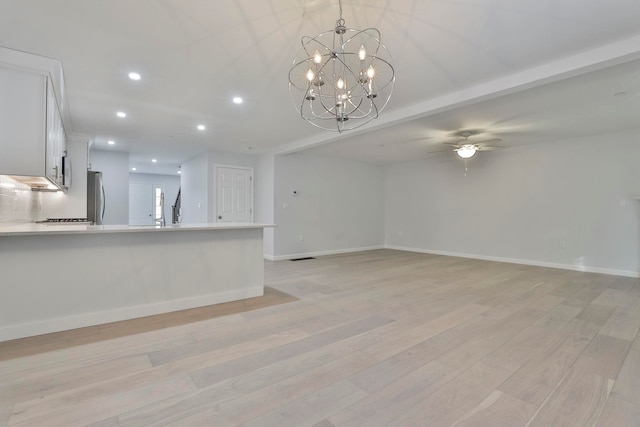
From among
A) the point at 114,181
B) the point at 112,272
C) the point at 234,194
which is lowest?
the point at 112,272

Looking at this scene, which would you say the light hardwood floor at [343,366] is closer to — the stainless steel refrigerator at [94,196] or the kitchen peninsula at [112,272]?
the kitchen peninsula at [112,272]

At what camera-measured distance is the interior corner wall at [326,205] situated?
668 centimetres

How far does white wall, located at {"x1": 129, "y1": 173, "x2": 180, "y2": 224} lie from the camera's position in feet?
33.1

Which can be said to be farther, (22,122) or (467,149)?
(467,149)

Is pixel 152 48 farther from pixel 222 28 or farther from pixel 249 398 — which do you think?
pixel 249 398

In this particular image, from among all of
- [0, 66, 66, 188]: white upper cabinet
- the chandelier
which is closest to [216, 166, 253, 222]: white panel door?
the chandelier

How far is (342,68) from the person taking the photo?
2869 millimetres

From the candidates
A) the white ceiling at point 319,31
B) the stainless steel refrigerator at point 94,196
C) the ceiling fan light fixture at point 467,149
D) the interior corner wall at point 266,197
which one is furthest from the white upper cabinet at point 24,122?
the ceiling fan light fixture at point 467,149

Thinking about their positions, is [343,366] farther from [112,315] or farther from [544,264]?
[544,264]

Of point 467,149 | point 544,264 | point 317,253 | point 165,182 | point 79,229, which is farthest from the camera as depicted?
point 165,182

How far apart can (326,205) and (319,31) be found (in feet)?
17.0

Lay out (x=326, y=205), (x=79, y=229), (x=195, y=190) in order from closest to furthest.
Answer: (x=79, y=229), (x=195, y=190), (x=326, y=205)

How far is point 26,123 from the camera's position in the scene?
9.20 ft

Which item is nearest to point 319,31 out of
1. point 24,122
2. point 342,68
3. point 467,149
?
point 342,68
